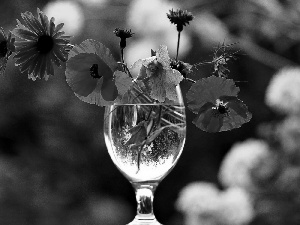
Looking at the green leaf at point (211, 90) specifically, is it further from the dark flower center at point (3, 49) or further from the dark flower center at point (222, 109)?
the dark flower center at point (3, 49)

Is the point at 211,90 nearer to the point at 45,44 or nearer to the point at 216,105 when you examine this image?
the point at 216,105

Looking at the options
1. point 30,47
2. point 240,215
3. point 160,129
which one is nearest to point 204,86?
point 160,129

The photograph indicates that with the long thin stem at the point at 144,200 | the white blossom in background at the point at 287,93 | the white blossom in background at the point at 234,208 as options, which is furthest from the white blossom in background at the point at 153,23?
the long thin stem at the point at 144,200

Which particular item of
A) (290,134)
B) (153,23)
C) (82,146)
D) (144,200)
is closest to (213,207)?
(290,134)

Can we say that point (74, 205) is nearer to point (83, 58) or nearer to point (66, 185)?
point (66, 185)

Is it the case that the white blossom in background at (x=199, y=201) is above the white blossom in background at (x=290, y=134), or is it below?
below
